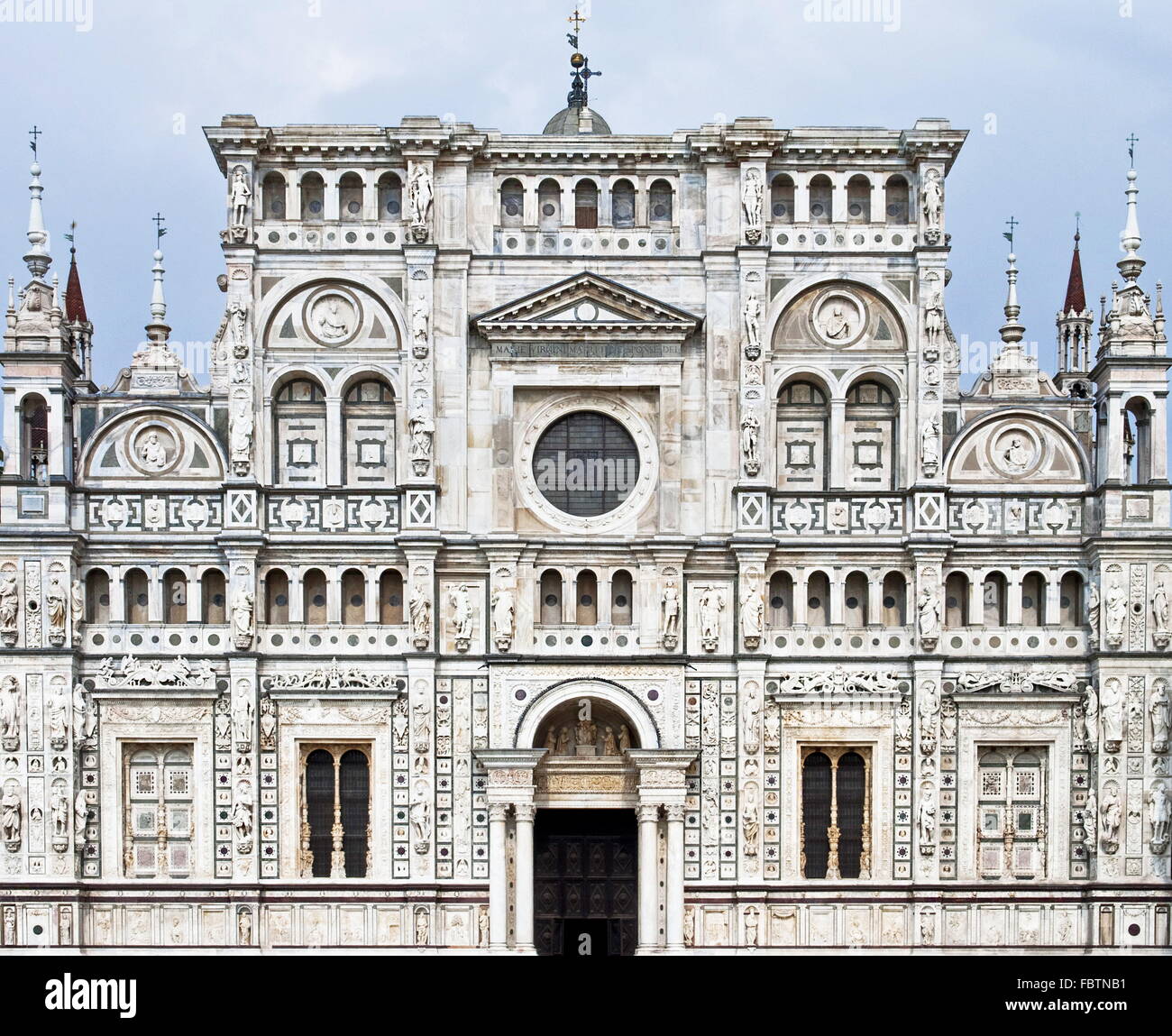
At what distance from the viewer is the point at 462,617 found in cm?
3238

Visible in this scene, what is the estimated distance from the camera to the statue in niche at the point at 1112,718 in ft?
104

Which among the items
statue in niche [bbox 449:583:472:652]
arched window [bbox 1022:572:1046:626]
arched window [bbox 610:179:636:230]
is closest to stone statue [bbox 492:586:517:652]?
statue in niche [bbox 449:583:472:652]

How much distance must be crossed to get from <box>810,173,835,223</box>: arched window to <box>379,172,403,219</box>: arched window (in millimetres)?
7897

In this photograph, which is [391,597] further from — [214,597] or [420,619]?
[214,597]

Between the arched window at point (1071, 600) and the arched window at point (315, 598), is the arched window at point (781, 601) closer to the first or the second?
the arched window at point (1071, 600)

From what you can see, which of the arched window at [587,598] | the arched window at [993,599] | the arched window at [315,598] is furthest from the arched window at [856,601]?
the arched window at [315,598]

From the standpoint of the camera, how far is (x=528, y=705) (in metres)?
32.1

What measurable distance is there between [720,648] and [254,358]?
10276 mm

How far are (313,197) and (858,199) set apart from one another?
34.4ft

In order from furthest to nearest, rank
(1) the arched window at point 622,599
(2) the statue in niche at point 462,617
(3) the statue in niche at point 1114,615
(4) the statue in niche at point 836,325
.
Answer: (4) the statue in niche at point 836,325, (1) the arched window at point 622,599, (2) the statue in niche at point 462,617, (3) the statue in niche at point 1114,615

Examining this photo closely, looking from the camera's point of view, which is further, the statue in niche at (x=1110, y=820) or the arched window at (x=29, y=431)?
the arched window at (x=29, y=431)

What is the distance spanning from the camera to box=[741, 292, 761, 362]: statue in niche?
32531mm

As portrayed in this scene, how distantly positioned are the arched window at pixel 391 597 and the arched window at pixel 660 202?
8.41 metres
